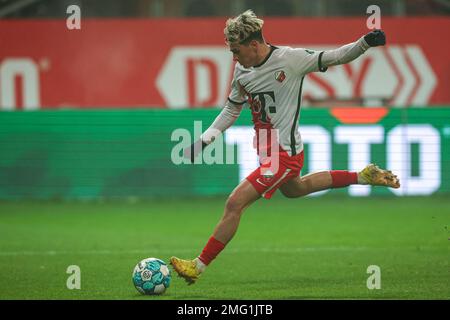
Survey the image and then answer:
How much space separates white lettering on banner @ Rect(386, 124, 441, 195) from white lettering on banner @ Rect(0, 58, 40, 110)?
8.33m

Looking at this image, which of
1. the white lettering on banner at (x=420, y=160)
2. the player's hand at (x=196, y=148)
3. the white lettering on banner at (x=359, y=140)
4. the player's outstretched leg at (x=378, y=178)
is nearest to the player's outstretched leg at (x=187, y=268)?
the player's hand at (x=196, y=148)

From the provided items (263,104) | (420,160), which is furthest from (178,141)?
(263,104)

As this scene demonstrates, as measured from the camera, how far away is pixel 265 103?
8.73 metres

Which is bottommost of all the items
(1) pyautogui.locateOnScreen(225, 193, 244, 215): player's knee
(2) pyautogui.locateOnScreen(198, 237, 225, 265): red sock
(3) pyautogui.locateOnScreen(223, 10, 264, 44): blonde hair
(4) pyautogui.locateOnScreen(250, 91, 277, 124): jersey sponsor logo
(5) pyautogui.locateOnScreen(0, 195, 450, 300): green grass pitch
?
(5) pyautogui.locateOnScreen(0, 195, 450, 300): green grass pitch

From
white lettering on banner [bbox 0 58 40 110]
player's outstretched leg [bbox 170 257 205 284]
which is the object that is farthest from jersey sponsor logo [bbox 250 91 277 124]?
white lettering on banner [bbox 0 58 40 110]

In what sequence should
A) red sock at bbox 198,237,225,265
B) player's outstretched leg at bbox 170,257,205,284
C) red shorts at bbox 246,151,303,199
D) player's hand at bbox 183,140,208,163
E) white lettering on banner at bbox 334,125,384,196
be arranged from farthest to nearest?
white lettering on banner at bbox 334,125,384,196 < player's hand at bbox 183,140,208,163 < red shorts at bbox 246,151,303,199 < red sock at bbox 198,237,225,265 < player's outstretched leg at bbox 170,257,205,284

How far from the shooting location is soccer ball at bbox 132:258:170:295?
27.0 ft

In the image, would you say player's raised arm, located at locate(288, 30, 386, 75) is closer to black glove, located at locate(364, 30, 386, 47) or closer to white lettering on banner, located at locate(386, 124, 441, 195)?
black glove, located at locate(364, 30, 386, 47)

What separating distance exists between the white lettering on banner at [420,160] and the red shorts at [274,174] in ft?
28.3

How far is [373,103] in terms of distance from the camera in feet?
68.2

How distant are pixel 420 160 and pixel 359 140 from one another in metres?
1.07

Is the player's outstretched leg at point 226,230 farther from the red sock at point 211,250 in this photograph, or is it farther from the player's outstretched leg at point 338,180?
the player's outstretched leg at point 338,180

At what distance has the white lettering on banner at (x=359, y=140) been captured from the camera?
17.3 metres

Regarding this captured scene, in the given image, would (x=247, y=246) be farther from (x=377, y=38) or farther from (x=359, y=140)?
(x=359, y=140)
